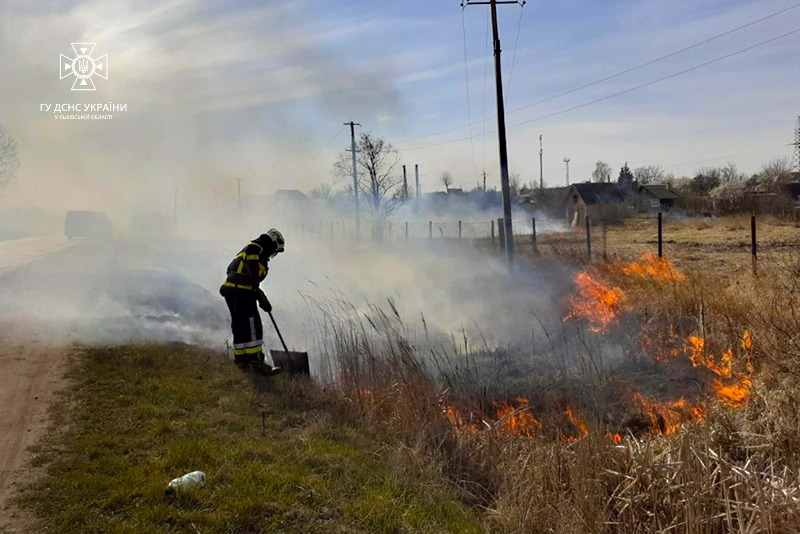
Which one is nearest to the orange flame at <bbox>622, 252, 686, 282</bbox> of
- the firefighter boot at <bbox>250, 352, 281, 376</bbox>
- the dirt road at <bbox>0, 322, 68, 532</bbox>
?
the firefighter boot at <bbox>250, 352, 281, 376</bbox>

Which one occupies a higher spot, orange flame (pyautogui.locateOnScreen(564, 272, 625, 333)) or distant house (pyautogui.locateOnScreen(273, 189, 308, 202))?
distant house (pyautogui.locateOnScreen(273, 189, 308, 202))

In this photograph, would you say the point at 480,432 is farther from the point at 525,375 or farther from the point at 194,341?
the point at 194,341

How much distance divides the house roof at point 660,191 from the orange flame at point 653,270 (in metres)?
48.0

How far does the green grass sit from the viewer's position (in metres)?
3.49

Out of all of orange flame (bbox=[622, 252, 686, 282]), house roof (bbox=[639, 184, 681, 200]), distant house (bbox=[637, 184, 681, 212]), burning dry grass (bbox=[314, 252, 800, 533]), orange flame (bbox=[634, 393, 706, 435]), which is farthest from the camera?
house roof (bbox=[639, 184, 681, 200])

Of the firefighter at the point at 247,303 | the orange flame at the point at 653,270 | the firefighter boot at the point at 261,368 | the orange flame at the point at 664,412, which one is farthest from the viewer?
the orange flame at the point at 653,270

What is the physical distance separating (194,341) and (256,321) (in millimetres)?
2148

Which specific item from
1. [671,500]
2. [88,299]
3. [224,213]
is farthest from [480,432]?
[224,213]

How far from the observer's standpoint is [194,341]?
8711 millimetres

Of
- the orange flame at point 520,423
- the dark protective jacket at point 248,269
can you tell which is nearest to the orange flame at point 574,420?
the orange flame at point 520,423

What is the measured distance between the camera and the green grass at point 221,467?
349cm

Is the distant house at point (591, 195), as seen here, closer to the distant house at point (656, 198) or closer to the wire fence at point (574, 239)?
the distant house at point (656, 198)

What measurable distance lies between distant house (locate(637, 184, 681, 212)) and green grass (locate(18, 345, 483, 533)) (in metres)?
49.5

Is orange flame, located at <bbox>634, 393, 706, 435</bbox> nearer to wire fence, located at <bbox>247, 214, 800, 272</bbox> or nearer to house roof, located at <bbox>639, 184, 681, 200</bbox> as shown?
wire fence, located at <bbox>247, 214, 800, 272</bbox>
